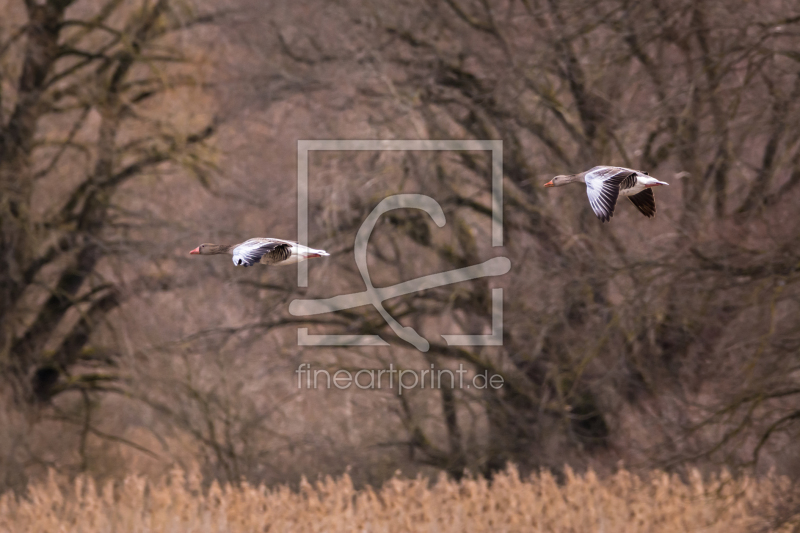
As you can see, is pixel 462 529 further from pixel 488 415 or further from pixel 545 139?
pixel 545 139

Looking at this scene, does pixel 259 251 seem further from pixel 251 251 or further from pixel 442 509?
pixel 442 509

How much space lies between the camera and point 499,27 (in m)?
7.88

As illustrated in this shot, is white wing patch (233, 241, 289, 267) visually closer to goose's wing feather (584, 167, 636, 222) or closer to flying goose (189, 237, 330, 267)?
flying goose (189, 237, 330, 267)

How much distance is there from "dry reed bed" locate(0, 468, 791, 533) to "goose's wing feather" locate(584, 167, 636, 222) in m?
4.40

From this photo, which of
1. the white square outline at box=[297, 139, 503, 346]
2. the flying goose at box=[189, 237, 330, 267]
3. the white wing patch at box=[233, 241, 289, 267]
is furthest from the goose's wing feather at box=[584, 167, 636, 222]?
the white square outline at box=[297, 139, 503, 346]

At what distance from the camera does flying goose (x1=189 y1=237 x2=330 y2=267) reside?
105 inches

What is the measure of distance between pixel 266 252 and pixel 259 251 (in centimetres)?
3

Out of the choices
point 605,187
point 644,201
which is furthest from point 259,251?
point 644,201

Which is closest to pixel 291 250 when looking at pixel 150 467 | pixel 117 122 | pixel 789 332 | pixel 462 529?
pixel 789 332

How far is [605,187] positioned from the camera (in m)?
2.86

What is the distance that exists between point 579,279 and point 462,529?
1999 mm

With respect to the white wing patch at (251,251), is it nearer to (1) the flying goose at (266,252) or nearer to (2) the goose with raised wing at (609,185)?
(1) the flying goose at (266,252)

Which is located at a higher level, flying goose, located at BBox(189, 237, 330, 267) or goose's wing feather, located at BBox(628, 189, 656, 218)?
goose's wing feather, located at BBox(628, 189, 656, 218)

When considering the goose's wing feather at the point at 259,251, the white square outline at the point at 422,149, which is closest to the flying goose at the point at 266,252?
the goose's wing feather at the point at 259,251
